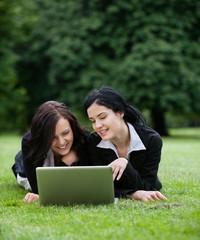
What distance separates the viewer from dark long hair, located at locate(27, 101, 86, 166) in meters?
3.22

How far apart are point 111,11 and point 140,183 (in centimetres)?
1317

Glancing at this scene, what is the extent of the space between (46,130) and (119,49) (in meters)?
12.8

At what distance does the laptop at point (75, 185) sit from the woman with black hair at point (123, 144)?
0.26 metres

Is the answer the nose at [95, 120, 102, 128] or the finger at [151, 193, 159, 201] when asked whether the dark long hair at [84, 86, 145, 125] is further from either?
the finger at [151, 193, 159, 201]

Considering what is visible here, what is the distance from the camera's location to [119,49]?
A: 15.5 m

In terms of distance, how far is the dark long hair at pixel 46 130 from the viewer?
10.6ft

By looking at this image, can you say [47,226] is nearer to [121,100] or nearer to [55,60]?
[121,100]

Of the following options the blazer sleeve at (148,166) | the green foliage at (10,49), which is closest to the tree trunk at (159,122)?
the green foliage at (10,49)

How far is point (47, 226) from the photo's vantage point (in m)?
2.33

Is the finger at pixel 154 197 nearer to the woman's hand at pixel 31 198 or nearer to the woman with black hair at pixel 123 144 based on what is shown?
the woman with black hair at pixel 123 144

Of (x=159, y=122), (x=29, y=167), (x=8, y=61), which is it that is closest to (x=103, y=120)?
(x=29, y=167)

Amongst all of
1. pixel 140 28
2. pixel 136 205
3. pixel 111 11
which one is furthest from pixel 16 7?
pixel 136 205

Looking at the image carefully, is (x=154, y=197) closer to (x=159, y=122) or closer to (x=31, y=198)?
(x=31, y=198)

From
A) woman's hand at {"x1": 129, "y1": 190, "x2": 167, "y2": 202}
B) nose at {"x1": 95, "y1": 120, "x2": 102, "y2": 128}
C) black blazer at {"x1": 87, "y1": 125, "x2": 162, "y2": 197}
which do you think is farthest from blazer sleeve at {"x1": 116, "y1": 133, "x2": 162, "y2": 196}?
nose at {"x1": 95, "y1": 120, "x2": 102, "y2": 128}
